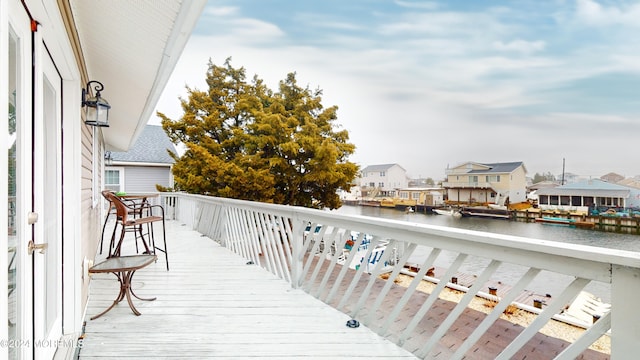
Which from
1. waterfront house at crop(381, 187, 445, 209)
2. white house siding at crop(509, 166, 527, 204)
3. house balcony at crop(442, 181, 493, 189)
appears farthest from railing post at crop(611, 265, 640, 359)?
house balcony at crop(442, 181, 493, 189)

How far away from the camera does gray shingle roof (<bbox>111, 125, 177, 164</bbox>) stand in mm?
13219

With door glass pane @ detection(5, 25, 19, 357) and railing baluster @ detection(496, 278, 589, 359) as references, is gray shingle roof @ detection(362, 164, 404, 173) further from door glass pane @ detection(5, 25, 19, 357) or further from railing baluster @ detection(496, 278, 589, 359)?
door glass pane @ detection(5, 25, 19, 357)

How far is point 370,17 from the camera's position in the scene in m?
18.4

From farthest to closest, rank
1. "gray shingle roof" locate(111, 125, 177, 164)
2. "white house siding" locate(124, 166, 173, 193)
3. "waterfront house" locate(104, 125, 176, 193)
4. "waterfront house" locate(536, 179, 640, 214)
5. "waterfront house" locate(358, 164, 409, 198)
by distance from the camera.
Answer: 1. "waterfront house" locate(358, 164, 409, 198)
2. "gray shingle roof" locate(111, 125, 177, 164)
3. "white house siding" locate(124, 166, 173, 193)
4. "waterfront house" locate(104, 125, 176, 193)
5. "waterfront house" locate(536, 179, 640, 214)

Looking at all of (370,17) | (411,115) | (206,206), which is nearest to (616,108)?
(411,115)

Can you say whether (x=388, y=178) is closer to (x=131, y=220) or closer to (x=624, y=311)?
(x=131, y=220)

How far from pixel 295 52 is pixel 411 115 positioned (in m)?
12.8

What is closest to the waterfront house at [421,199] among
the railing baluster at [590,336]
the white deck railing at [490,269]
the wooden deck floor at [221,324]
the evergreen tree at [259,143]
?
the evergreen tree at [259,143]

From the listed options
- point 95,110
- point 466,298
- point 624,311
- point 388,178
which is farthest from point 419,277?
point 388,178

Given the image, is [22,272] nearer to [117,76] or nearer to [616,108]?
[117,76]

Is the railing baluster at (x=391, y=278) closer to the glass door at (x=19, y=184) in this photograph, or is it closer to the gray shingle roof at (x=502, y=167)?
the glass door at (x=19, y=184)

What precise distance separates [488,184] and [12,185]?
22.4 m

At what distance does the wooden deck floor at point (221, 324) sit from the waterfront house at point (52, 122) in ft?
1.30

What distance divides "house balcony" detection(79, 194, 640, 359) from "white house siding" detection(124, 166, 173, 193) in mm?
9707
